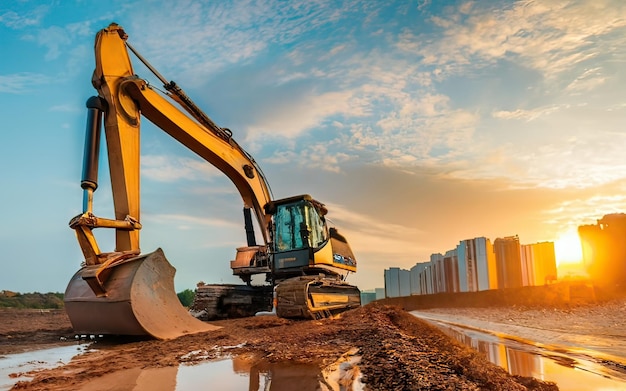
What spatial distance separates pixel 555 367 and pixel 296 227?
7073 mm

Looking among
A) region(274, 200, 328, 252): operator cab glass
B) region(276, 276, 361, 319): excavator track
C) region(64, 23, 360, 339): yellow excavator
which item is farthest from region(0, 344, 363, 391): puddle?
region(274, 200, 328, 252): operator cab glass

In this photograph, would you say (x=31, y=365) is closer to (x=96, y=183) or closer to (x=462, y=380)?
(x=96, y=183)

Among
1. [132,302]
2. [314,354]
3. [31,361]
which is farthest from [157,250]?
[314,354]

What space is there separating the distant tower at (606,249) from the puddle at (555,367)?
411 inches

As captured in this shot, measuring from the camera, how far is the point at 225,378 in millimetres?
4172

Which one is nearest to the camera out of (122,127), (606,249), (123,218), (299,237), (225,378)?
(225,378)

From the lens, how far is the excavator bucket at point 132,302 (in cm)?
680

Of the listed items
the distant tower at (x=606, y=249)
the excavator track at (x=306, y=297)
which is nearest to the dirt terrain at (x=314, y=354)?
the excavator track at (x=306, y=297)

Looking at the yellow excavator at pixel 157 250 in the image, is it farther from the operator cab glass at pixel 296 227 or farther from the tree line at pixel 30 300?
the tree line at pixel 30 300

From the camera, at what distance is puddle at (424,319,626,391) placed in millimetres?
4434

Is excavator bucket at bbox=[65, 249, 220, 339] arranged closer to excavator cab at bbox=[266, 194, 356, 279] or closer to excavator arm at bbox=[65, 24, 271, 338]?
excavator arm at bbox=[65, 24, 271, 338]

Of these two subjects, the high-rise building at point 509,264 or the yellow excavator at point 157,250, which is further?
the high-rise building at point 509,264

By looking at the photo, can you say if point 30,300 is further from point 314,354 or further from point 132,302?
point 314,354

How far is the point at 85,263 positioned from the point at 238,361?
150 inches
